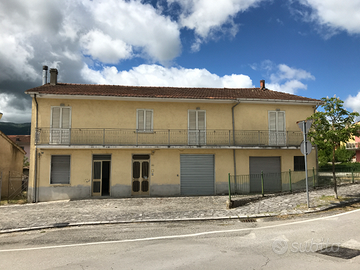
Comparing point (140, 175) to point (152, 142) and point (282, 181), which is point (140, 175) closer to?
point (152, 142)

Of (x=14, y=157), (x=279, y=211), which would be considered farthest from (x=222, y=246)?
(x=14, y=157)

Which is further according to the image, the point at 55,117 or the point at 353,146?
the point at 353,146

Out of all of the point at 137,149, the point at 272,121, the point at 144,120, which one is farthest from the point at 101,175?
the point at 272,121

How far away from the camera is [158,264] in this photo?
198 inches

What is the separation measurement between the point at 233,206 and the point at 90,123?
9.91 meters

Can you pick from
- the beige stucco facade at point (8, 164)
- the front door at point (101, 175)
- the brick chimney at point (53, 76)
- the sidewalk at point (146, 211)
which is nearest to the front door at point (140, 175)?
the front door at point (101, 175)

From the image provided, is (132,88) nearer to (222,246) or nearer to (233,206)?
(233,206)

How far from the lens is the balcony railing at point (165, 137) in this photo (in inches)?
611

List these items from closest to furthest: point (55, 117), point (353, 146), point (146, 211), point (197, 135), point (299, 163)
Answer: point (146, 211) → point (55, 117) → point (197, 135) → point (299, 163) → point (353, 146)

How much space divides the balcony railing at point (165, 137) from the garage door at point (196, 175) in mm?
1021

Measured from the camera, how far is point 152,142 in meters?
16.1

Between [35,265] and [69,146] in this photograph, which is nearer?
[35,265]

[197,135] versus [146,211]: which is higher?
[197,135]

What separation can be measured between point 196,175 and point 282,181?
5.35 metres
